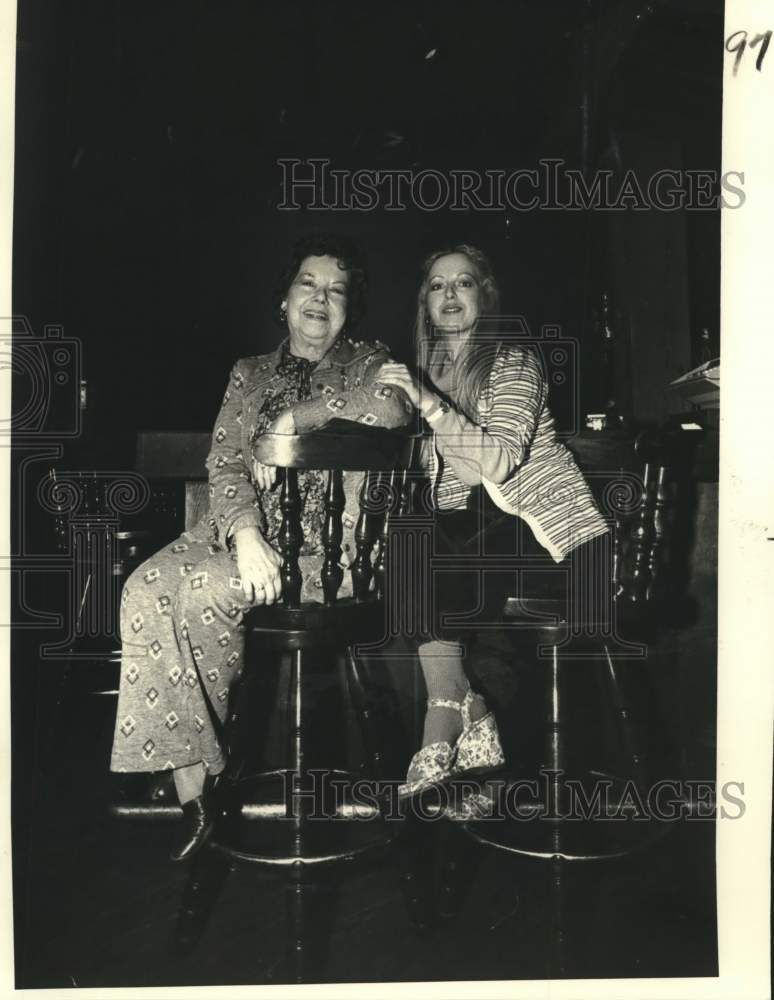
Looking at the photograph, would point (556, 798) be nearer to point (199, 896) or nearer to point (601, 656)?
point (601, 656)

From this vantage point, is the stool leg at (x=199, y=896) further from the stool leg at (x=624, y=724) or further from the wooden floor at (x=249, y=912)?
the stool leg at (x=624, y=724)

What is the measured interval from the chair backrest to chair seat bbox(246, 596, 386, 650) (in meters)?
0.02

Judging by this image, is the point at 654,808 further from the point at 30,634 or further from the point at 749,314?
the point at 30,634

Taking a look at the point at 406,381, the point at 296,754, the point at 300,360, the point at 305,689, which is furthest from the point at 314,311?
the point at 296,754

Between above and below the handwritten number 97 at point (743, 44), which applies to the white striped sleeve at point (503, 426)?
below

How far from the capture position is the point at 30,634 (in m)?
1.34

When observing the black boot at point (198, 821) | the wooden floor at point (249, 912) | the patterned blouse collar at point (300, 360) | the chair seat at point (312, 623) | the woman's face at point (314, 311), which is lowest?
the wooden floor at point (249, 912)

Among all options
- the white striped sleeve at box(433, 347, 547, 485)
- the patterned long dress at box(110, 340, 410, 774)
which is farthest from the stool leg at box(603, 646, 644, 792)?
the patterned long dress at box(110, 340, 410, 774)

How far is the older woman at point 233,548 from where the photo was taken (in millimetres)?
1385

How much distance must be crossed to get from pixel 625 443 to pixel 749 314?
304mm

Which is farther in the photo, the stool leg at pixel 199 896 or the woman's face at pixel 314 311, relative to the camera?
the woman's face at pixel 314 311

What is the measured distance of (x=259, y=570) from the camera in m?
1.38

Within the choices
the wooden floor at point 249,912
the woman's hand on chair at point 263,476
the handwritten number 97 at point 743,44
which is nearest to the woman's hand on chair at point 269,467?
the woman's hand on chair at point 263,476

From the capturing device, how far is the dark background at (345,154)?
4.54 feet
